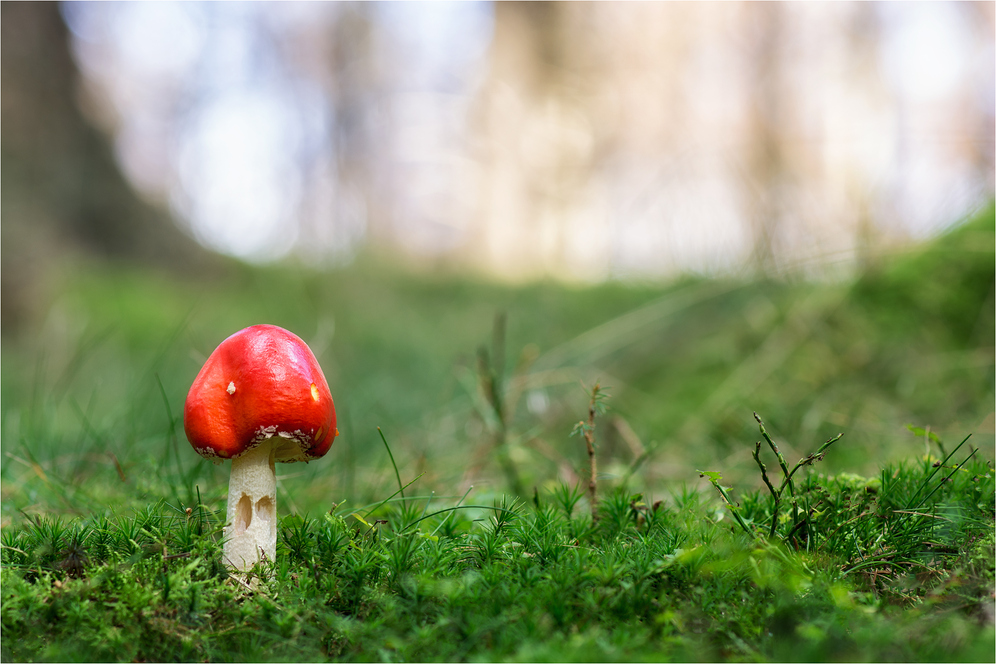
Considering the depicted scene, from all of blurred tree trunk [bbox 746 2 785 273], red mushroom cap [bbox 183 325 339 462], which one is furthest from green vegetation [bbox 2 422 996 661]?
blurred tree trunk [bbox 746 2 785 273]

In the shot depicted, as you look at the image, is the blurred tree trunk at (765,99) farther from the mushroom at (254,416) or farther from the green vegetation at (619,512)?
the mushroom at (254,416)

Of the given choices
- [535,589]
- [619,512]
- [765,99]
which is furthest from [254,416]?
[765,99]

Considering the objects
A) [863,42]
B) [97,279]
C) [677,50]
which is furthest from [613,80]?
[97,279]

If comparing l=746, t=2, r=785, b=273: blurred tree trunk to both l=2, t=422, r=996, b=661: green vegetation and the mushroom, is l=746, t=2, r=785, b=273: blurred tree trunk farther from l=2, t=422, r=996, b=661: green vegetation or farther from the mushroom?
the mushroom

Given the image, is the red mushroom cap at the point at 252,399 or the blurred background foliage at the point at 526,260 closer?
the red mushroom cap at the point at 252,399

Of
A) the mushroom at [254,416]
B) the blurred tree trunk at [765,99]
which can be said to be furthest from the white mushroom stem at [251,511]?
the blurred tree trunk at [765,99]

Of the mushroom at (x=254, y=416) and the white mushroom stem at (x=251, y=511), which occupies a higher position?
the mushroom at (x=254, y=416)

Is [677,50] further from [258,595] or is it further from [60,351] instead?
[258,595]
